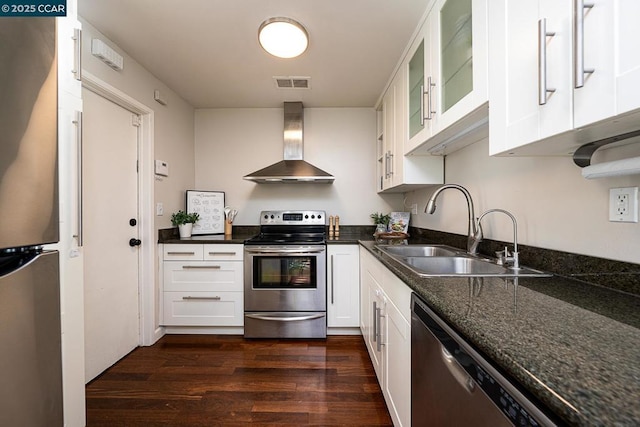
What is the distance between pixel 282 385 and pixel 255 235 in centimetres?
160

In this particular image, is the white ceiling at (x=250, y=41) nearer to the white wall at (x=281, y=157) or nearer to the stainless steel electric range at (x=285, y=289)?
the white wall at (x=281, y=157)

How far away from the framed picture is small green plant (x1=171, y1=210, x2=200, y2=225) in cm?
9

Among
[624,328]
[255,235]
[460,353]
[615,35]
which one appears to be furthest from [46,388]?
[255,235]

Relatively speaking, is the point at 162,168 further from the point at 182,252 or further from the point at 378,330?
the point at 378,330

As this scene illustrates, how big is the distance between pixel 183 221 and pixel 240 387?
63.1 inches

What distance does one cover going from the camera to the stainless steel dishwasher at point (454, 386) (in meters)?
0.52

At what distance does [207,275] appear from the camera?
8.05ft

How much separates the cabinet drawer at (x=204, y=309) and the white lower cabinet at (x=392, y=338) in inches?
49.8

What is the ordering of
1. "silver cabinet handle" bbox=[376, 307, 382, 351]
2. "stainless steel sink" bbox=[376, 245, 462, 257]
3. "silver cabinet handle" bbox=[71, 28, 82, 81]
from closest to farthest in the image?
"silver cabinet handle" bbox=[71, 28, 82, 81]
"silver cabinet handle" bbox=[376, 307, 382, 351]
"stainless steel sink" bbox=[376, 245, 462, 257]

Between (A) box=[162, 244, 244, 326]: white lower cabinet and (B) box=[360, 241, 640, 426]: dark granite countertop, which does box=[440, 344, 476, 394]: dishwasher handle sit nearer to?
(B) box=[360, 241, 640, 426]: dark granite countertop

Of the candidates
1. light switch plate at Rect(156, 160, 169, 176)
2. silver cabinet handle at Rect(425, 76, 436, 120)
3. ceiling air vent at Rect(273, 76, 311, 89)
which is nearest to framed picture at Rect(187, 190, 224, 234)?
light switch plate at Rect(156, 160, 169, 176)

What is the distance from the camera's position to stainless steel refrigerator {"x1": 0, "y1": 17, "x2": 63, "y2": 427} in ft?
2.36

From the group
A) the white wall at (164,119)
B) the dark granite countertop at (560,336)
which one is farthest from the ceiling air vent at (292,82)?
the dark granite countertop at (560,336)

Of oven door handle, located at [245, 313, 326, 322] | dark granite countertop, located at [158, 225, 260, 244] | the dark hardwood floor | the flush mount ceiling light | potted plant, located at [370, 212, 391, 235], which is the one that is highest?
the flush mount ceiling light
